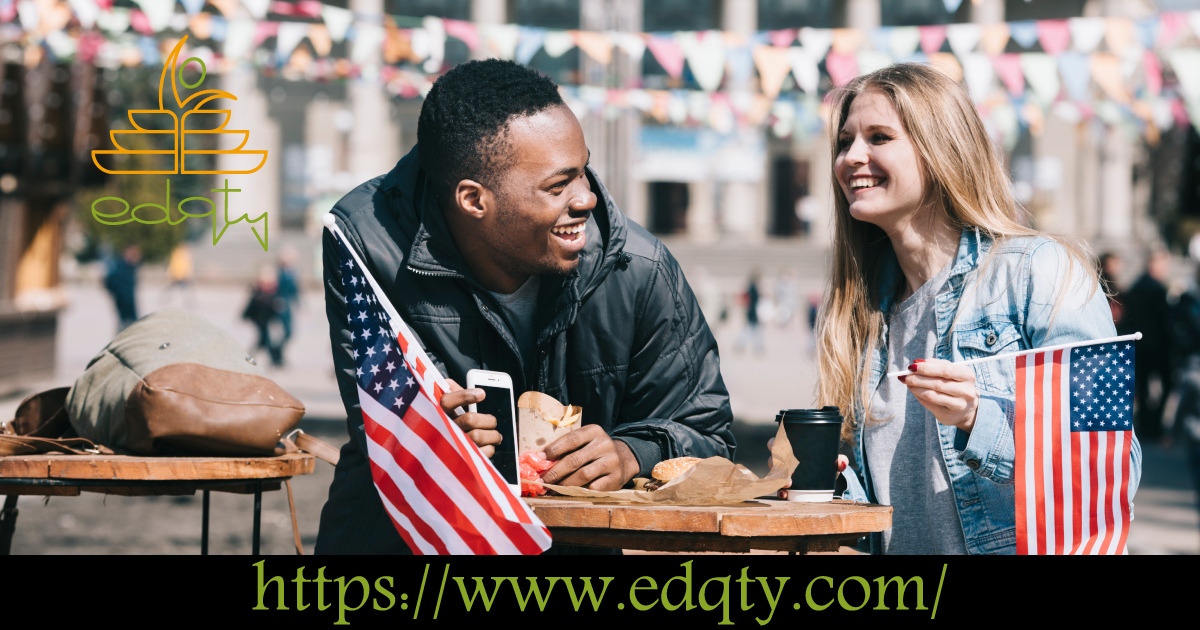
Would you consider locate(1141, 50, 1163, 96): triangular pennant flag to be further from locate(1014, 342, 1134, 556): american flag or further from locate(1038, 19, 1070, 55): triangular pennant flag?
locate(1014, 342, 1134, 556): american flag

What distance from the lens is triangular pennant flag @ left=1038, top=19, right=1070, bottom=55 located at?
31.5 ft

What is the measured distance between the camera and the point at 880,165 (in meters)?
2.38

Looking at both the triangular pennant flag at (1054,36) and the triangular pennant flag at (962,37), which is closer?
the triangular pennant flag at (1054,36)

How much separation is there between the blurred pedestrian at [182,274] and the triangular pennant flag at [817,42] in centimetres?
2357

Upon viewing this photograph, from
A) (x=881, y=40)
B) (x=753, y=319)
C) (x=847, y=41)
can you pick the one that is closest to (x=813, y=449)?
(x=847, y=41)

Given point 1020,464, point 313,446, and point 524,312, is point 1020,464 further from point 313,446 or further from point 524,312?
point 313,446

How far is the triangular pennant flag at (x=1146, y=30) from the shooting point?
9.11 metres

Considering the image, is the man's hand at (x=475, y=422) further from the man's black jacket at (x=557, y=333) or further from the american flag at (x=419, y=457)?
the man's black jacket at (x=557, y=333)

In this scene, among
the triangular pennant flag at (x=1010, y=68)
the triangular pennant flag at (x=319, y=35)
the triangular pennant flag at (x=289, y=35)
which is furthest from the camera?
the triangular pennant flag at (x=319, y=35)

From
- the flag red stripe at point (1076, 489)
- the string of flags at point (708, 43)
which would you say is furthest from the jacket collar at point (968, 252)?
the string of flags at point (708, 43)

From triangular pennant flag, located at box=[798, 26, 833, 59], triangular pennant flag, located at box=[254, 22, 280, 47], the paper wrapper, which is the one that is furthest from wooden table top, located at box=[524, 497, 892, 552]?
triangular pennant flag, located at box=[254, 22, 280, 47]

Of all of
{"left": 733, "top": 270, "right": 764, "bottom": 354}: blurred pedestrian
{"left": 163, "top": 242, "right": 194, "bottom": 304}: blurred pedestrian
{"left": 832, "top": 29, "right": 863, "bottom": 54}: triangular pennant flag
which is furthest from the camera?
{"left": 163, "top": 242, "right": 194, "bottom": 304}: blurred pedestrian

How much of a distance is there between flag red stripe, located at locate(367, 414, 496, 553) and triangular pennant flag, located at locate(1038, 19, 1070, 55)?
908cm

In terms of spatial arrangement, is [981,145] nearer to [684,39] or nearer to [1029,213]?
[1029,213]
